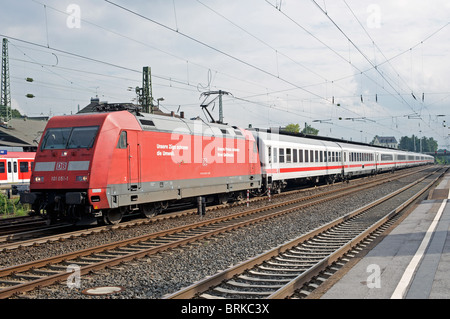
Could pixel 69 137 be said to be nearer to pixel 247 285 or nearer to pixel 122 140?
pixel 122 140

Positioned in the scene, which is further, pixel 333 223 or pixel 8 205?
pixel 8 205

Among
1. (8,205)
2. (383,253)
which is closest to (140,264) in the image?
(383,253)

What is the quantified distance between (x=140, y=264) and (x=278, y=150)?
53.9 feet

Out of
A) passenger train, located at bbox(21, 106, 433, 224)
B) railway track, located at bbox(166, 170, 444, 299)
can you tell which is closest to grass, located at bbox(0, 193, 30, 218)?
passenger train, located at bbox(21, 106, 433, 224)

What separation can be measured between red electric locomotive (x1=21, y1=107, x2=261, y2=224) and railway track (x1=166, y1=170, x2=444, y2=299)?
17.6 feet

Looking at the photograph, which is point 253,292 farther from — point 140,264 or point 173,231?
point 173,231

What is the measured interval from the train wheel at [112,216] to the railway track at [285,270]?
5.88 meters

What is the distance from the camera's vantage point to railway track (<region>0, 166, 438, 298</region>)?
769 cm

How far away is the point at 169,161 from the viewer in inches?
592

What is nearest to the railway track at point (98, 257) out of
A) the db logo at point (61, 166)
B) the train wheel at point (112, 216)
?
the train wheel at point (112, 216)

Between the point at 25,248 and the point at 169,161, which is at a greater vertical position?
the point at 169,161

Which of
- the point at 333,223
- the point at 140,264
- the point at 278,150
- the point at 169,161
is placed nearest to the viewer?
the point at 140,264

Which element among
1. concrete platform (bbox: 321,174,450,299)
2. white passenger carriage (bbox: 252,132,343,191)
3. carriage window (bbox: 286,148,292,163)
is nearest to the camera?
concrete platform (bbox: 321,174,450,299)

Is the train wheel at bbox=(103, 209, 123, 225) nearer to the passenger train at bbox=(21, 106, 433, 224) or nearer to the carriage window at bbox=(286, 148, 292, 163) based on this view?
the passenger train at bbox=(21, 106, 433, 224)
